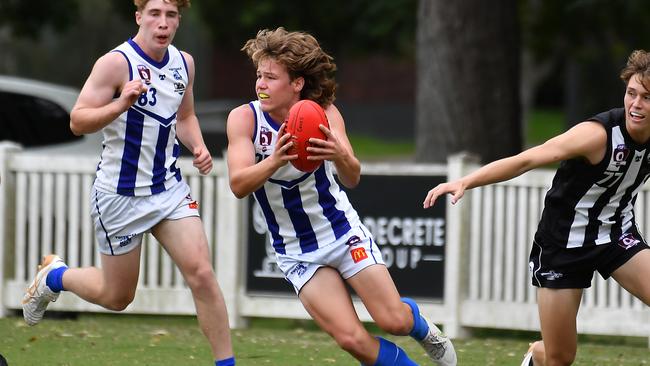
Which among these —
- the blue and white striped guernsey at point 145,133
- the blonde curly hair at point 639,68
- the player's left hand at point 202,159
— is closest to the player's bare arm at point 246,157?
the blue and white striped guernsey at point 145,133

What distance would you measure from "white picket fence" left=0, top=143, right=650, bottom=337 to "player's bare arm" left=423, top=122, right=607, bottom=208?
3242 mm

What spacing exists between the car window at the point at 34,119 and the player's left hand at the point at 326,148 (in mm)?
6263

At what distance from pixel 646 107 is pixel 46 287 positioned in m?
3.52

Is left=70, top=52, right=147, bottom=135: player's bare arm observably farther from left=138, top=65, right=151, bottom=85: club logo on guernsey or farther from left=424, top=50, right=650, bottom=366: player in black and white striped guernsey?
left=424, top=50, right=650, bottom=366: player in black and white striped guernsey

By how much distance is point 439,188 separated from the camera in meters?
5.57

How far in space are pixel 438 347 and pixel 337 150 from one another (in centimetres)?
135

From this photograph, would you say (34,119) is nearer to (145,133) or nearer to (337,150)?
(145,133)

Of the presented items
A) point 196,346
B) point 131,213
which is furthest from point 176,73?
point 196,346

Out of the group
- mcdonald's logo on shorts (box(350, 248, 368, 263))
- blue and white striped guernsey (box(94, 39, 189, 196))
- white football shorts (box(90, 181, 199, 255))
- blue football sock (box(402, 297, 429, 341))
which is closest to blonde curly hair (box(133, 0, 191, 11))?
blue and white striped guernsey (box(94, 39, 189, 196))

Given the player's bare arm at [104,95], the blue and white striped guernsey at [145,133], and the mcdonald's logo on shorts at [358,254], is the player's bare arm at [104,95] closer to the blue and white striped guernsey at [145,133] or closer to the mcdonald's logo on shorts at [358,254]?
the blue and white striped guernsey at [145,133]

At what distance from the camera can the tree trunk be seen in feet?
40.3

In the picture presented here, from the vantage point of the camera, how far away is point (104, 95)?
632 centimetres

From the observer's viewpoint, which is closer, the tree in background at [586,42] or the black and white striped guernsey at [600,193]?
the black and white striped guernsey at [600,193]

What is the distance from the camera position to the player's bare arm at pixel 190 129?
6.72 meters
